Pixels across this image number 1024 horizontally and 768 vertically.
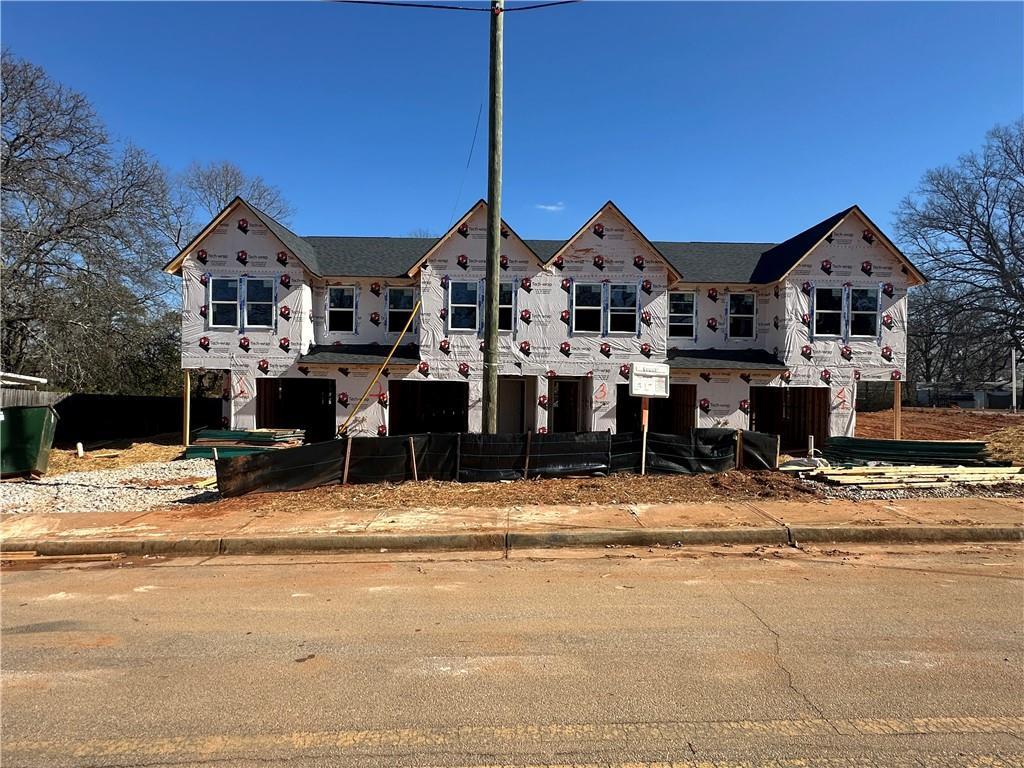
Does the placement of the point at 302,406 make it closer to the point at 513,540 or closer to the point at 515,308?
the point at 515,308

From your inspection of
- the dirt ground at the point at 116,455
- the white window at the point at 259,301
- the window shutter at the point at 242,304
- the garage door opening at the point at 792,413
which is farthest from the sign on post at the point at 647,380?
the dirt ground at the point at 116,455

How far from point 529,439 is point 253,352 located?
1097 cm

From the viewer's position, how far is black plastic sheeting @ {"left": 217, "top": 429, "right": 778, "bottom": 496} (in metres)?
10.4

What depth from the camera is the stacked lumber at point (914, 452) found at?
1217 centimetres

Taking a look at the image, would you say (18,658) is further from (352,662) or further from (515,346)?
(515,346)

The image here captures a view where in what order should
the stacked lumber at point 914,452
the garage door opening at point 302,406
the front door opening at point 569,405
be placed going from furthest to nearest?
the garage door opening at point 302,406 → the front door opening at point 569,405 → the stacked lumber at point 914,452

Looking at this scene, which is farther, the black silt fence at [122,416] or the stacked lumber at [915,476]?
the black silt fence at [122,416]

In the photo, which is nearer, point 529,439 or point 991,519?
point 991,519

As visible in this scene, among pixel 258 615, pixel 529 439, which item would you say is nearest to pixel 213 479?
pixel 529 439

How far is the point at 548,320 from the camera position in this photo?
18.7 m

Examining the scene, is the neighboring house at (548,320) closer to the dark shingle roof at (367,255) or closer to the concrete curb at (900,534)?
the dark shingle roof at (367,255)

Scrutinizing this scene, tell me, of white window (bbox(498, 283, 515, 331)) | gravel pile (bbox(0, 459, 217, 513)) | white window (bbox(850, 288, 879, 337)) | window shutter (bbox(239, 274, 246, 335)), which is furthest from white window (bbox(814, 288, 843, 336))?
window shutter (bbox(239, 274, 246, 335))

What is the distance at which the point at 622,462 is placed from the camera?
1173 centimetres

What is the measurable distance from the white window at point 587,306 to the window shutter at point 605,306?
10 centimetres
